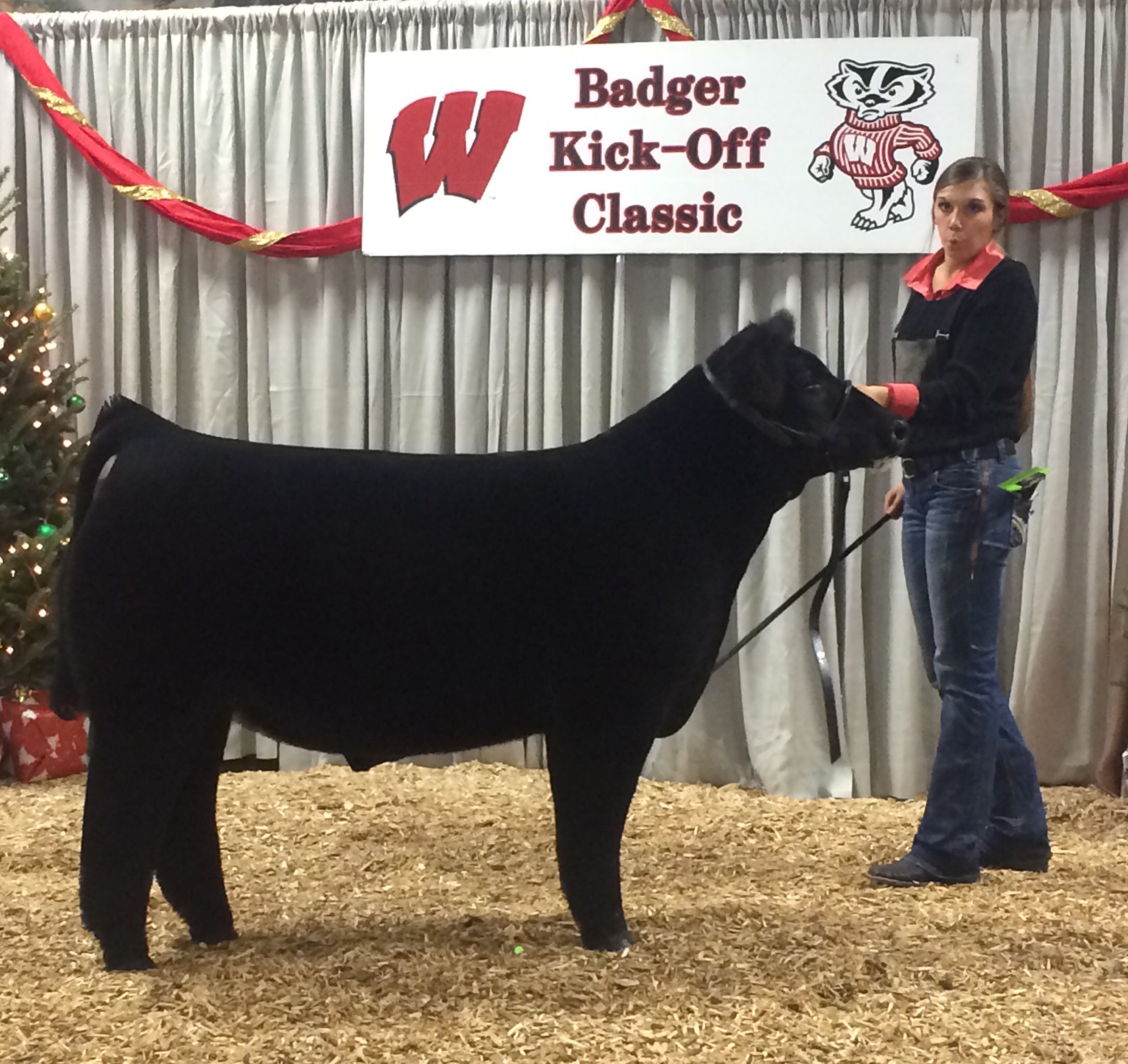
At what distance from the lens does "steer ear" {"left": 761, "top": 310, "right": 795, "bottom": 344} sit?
2.14 m

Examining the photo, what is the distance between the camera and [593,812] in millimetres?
2096

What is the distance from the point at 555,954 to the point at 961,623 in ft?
4.25

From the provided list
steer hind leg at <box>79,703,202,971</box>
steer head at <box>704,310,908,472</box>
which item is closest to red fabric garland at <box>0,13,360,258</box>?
steer head at <box>704,310,908,472</box>

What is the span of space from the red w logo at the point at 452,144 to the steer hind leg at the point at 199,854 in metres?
2.31

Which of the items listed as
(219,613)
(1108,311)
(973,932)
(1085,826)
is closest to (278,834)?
(219,613)

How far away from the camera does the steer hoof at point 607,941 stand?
217cm

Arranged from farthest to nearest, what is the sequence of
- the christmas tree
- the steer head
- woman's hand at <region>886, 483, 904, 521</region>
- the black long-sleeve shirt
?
the christmas tree, woman's hand at <region>886, 483, 904, 521</region>, the black long-sleeve shirt, the steer head

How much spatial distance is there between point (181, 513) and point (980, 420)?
1.85 metres

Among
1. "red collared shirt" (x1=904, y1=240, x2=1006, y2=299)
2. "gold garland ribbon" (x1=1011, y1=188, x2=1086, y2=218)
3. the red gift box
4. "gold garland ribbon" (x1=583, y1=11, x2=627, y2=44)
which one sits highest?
"gold garland ribbon" (x1=583, y1=11, x2=627, y2=44)

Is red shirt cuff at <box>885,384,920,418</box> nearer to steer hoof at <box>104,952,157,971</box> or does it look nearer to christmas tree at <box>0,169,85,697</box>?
steer hoof at <box>104,952,157,971</box>

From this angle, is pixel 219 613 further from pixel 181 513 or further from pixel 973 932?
pixel 973 932

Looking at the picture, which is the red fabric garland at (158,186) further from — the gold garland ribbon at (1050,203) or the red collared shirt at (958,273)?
the red collared shirt at (958,273)

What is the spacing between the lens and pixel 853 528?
3.81 meters

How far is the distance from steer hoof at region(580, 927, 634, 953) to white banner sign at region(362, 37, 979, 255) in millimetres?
2367
